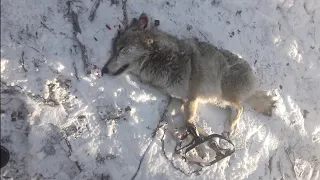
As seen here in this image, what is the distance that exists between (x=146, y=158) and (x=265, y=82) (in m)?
2.99

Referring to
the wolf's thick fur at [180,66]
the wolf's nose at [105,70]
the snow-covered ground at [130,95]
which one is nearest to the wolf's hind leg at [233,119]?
the snow-covered ground at [130,95]

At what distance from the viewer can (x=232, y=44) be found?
691cm

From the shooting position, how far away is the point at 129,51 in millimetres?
5438

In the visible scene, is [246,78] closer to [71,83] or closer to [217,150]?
[217,150]

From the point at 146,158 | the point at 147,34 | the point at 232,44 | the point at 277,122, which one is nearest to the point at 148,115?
the point at 146,158

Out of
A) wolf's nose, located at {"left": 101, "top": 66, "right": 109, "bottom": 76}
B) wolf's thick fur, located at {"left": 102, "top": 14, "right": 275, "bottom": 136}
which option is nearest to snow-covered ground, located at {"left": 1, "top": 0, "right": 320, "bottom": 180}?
wolf's nose, located at {"left": 101, "top": 66, "right": 109, "bottom": 76}

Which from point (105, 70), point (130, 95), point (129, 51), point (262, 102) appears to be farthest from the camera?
point (262, 102)

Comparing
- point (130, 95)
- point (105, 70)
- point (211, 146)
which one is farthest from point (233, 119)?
point (105, 70)

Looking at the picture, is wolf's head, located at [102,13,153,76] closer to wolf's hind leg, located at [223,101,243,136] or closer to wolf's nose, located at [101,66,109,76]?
wolf's nose, located at [101,66,109,76]

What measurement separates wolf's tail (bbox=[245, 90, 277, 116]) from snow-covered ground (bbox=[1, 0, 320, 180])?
0.17 meters

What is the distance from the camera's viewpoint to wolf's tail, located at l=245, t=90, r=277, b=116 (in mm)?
6707

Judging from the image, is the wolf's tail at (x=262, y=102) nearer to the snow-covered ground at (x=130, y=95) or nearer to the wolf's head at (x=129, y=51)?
the snow-covered ground at (x=130, y=95)

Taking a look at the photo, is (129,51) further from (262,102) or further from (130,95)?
(262,102)

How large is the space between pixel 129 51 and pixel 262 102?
2.93m
